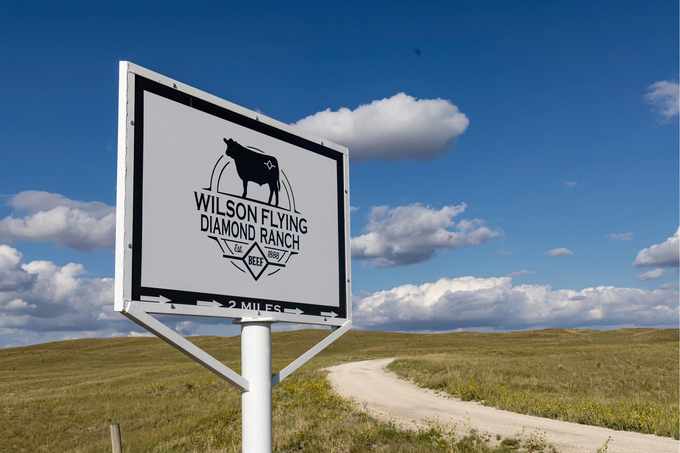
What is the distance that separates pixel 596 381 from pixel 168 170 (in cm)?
2446

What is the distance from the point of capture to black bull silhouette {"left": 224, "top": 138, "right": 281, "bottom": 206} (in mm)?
5227

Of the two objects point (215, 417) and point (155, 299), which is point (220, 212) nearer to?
point (155, 299)

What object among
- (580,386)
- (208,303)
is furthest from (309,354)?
(580,386)

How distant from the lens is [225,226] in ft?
16.5

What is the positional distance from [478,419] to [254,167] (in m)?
12.6

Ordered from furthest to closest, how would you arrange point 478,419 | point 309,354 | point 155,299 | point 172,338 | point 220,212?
point 478,419, point 309,354, point 220,212, point 172,338, point 155,299

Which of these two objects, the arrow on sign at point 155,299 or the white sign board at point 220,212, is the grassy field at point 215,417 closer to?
the white sign board at point 220,212

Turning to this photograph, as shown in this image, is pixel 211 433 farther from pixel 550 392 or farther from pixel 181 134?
pixel 550 392

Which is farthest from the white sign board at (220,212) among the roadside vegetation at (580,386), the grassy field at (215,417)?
the roadside vegetation at (580,386)

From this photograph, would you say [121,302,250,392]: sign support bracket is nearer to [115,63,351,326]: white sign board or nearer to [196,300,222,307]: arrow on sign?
[115,63,351,326]: white sign board

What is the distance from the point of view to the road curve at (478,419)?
1100 centimetres

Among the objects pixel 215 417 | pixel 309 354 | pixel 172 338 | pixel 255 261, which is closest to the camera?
pixel 172 338

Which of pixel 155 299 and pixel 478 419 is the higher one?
pixel 155 299

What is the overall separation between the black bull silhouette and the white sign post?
1 centimetres
